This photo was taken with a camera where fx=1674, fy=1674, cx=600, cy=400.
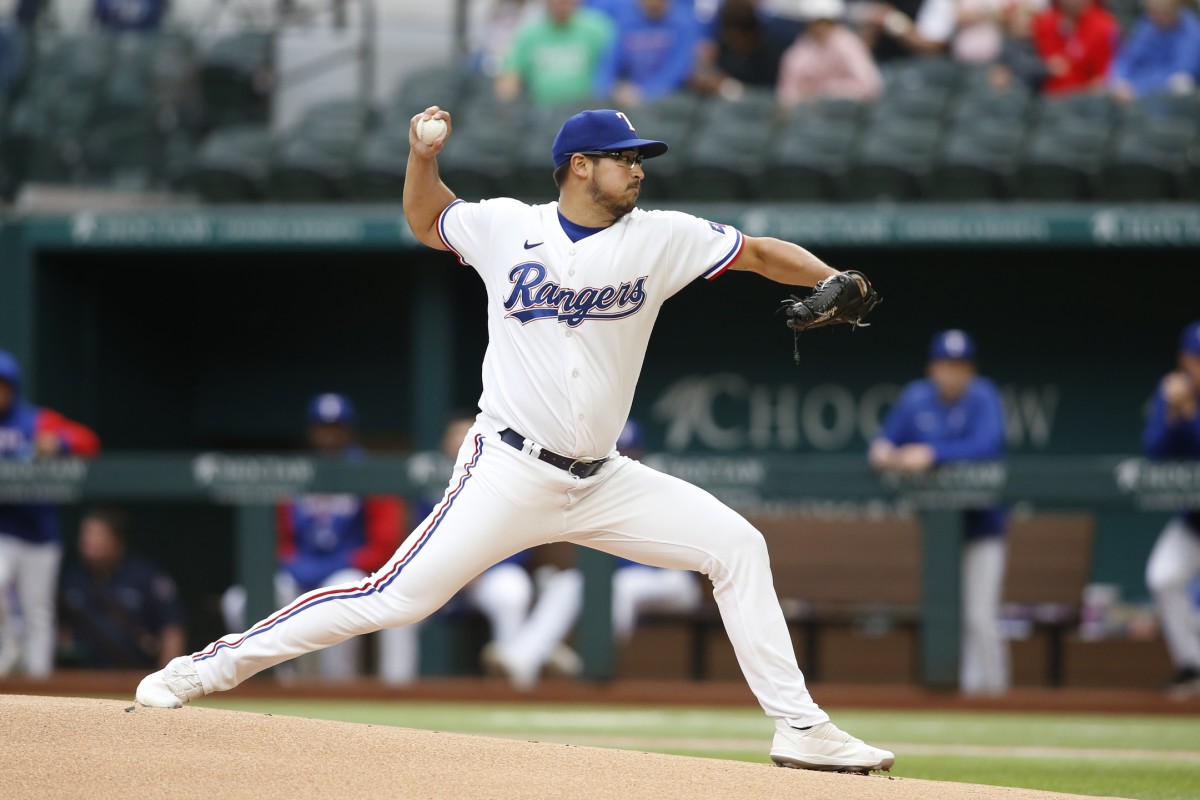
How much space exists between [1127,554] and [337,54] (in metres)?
6.07

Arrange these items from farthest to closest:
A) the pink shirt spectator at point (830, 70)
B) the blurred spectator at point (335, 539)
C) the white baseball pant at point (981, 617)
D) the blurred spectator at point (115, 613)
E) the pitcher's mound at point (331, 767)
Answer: the pink shirt spectator at point (830, 70), the blurred spectator at point (115, 613), the blurred spectator at point (335, 539), the white baseball pant at point (981, 617), the pitcher's mound at point (331, 767)

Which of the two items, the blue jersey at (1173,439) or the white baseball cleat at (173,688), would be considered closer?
the white baseball cleat at (173,688)

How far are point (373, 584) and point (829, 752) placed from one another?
3.95 ft

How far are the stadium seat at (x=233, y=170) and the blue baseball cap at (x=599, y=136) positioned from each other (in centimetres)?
625

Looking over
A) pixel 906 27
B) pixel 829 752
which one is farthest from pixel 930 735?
pixel 906 27

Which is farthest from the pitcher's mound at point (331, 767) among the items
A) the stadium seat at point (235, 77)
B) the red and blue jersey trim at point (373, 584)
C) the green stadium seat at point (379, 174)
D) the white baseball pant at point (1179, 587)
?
the stadium seat at point (235, 77)

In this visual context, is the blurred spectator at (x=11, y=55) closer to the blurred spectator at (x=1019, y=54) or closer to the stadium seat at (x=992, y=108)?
the stadium seat at (x=992, y=108)

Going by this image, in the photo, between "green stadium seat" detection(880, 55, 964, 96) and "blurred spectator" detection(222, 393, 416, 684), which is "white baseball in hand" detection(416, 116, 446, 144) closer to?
"blurred spectator" detection(222, 393, 416, 684)

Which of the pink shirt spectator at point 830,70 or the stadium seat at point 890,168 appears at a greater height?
the pink shirt spectator at point 830,70

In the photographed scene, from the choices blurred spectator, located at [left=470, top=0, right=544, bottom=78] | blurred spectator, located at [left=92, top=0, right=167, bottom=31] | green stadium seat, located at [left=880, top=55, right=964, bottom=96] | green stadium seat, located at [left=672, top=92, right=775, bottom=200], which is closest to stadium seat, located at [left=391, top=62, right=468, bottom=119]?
blurred spectator, located at [left=470, top=0, right=544, bottom=78]

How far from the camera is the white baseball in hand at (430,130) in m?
4.09

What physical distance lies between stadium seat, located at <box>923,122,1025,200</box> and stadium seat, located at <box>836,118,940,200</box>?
0.08 m

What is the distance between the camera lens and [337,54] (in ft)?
37.2

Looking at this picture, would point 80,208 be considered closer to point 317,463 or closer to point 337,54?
point 337,54
